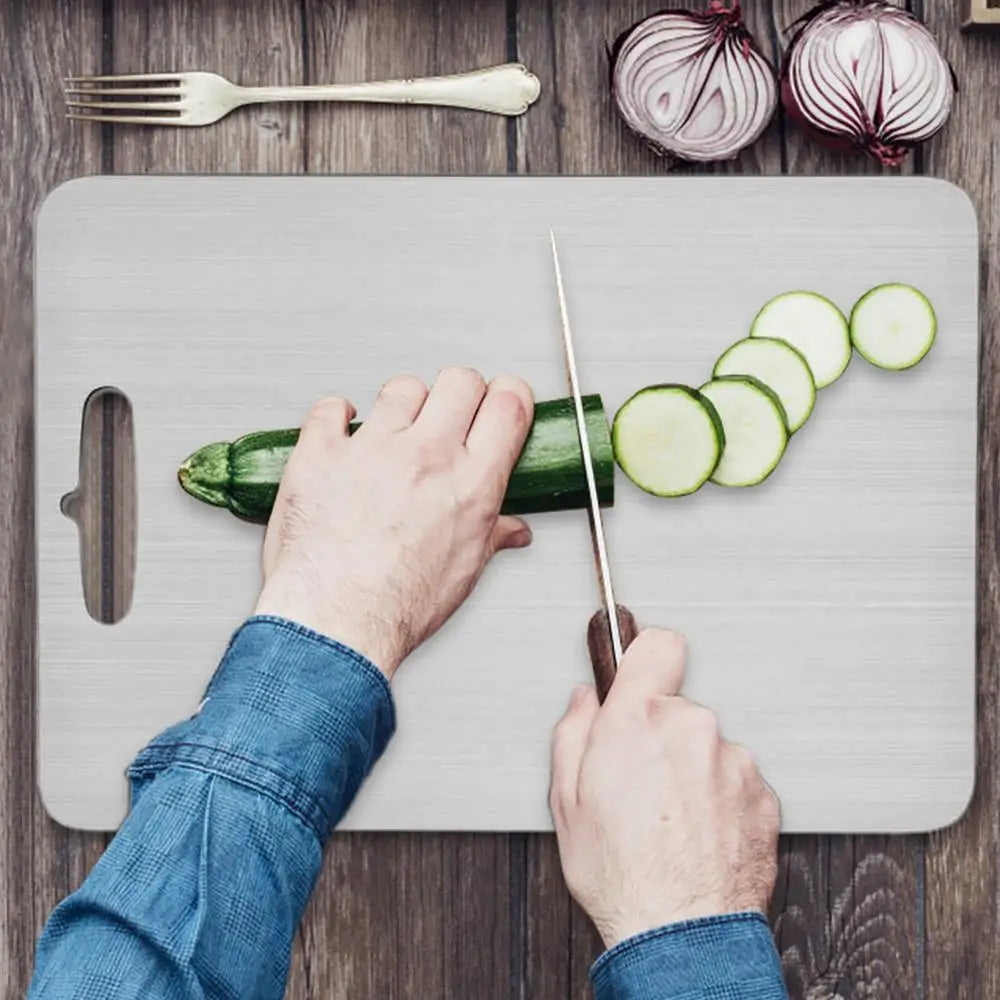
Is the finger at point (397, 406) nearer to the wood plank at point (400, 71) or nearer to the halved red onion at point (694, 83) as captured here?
the wood plank at point (400, 71)

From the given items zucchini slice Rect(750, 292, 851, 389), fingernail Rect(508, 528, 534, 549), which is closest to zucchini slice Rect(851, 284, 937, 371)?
zucchini slice Rect(750, 292, 851, 389)

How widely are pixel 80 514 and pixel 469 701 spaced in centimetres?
47

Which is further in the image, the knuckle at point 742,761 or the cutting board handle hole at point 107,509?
the cutting board handle hole at point 107,509

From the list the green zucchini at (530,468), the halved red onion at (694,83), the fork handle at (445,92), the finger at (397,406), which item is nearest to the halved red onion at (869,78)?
the halved red onion at (694,83)

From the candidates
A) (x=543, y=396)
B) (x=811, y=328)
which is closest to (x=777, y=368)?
(x=811, y=328)

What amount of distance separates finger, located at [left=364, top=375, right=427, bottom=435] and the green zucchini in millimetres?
40

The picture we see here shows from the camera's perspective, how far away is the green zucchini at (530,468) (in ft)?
4.28

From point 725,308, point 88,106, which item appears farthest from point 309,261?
point 725,308

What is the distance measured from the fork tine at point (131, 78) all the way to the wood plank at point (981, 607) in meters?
0.84

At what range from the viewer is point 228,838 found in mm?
979

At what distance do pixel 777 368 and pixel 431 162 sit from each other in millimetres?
441

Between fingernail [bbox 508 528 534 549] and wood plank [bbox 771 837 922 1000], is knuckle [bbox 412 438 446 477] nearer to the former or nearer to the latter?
fingernail [bbox 508 528 534 549]

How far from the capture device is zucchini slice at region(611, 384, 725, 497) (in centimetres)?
131

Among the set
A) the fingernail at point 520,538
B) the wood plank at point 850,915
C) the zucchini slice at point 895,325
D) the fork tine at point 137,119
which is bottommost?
the wood plank at point 850,915
